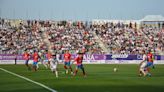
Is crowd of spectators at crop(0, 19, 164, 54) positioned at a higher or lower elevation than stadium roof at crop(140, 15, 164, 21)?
lower

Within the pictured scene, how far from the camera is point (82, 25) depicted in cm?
7450

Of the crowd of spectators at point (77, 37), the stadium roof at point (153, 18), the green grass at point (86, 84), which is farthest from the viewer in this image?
the stadium roof at point (153, 18)

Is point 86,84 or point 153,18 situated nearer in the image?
point 86,84

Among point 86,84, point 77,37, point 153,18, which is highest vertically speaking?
point 153,18

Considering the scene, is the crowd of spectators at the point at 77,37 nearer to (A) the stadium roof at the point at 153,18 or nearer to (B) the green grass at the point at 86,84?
(A) the stadium roof at the point at 153,18

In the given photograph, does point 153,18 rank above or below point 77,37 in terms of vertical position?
above

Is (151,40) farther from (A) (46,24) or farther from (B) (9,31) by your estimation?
(B) (9,31)

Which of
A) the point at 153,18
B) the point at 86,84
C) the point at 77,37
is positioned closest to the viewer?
the point at 86,84

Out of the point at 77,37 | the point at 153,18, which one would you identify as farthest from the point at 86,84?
the point at 153,18

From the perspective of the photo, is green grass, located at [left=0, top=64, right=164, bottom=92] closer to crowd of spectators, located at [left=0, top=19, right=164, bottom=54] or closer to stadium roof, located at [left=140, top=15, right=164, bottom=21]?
crowd of spectators, located at [left=0, top=19, right=164, bottom=54]

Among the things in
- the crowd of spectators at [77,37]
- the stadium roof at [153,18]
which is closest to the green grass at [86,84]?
the crowd of spectators at [77,37]

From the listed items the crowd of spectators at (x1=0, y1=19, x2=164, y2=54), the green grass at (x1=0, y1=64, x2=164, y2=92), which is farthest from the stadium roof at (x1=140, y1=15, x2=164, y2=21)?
the green grass at (x1=0, y1=64, x2=164, y2=92)

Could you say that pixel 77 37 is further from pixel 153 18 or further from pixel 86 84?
pixel 86 84

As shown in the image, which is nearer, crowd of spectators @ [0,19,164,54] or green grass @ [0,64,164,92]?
green grass @ [0,64,164,92]
